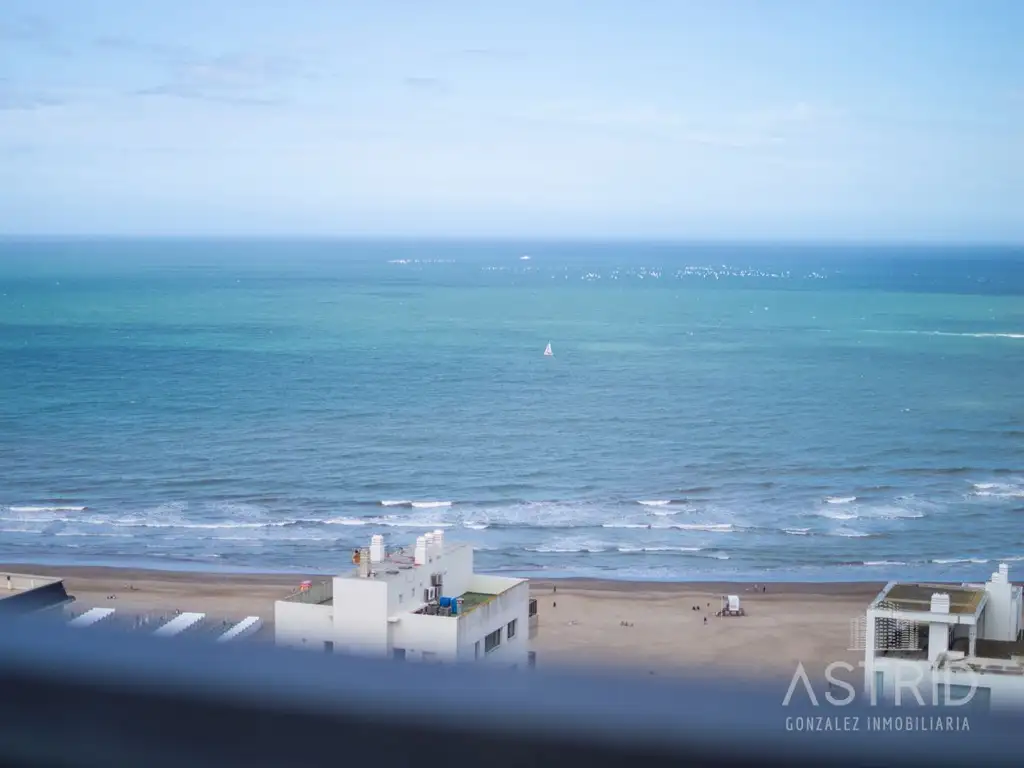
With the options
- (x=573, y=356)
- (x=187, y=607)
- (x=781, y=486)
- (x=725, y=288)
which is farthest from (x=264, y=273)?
(x=187, y=607)

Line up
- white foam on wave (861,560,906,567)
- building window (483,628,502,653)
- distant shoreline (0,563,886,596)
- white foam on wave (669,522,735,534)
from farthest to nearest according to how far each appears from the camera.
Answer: white foam on wave (669,522,735,534) < white foam on wave (861,560,906,567) < distant shoreline (0,563,886,596) < building window (483,628,502,653)

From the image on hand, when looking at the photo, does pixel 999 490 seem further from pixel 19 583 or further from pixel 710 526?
pixel 19 583

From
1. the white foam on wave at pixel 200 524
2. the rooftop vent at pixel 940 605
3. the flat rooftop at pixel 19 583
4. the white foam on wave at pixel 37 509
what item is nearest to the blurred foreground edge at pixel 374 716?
the rooftop vent at pixel 940 605

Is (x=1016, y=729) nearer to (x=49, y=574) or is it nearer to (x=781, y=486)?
(x=49, y=574)

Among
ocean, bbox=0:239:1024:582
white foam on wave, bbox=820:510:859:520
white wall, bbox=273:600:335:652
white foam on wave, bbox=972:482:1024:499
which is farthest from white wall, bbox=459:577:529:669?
white foam on wave, bbox=972:482:1024:499

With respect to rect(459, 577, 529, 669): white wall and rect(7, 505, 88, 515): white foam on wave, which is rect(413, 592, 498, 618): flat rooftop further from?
rect(7, 505, 88, 515): white foam on wave

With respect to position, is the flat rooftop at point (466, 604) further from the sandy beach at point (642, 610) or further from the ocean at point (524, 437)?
the ocean at point (524, 437)
